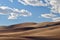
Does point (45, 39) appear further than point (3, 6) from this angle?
No

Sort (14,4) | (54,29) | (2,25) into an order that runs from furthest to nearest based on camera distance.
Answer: (14,4)
(2,25)
(54,29)

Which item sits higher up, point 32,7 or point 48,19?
point 32,7

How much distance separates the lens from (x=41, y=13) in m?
1.44

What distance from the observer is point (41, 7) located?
146 cm

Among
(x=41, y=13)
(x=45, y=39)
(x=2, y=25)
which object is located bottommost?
(x=45, y=39)

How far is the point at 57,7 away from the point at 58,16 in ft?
0.29

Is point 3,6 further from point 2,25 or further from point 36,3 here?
point 36,3

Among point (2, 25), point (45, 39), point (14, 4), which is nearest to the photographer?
point (45, 39)

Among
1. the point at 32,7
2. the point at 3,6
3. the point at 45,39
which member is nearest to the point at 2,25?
the point at 3,6

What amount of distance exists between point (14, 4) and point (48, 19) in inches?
13.3

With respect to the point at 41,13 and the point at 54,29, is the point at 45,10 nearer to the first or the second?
the point at 41,13

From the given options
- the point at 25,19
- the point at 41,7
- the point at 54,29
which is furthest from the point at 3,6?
the point at 54,29

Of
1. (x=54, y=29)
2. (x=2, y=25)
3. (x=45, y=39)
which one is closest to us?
(x=45, y=39)

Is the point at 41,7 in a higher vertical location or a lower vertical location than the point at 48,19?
higher
